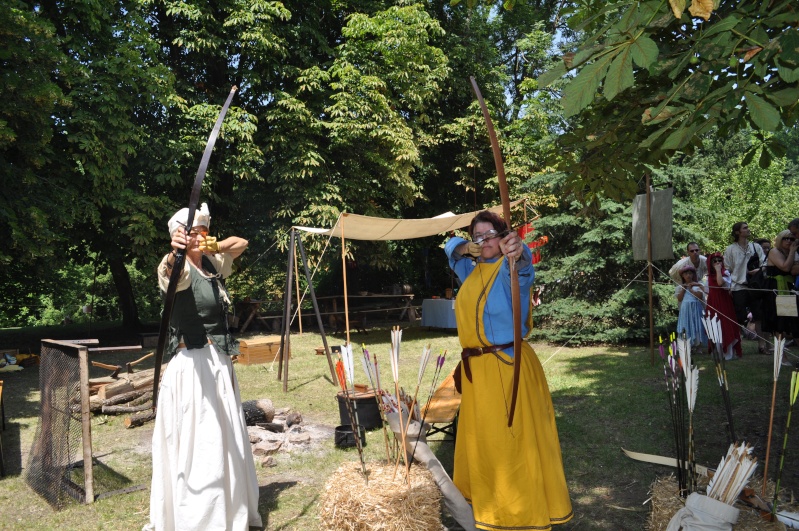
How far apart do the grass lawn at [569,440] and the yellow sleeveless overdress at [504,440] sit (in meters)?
0.65

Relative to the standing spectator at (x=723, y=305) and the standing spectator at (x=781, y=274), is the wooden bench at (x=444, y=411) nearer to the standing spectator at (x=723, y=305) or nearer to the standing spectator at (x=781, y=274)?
the standing spectator at (x=781, y=274)

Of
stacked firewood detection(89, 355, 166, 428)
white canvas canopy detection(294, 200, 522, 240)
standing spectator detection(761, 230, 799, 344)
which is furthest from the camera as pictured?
white canvas canopy detection(294, 200, 522, 240)

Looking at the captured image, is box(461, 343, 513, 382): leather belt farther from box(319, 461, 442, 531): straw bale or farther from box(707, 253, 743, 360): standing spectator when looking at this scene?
box(707, 253, 743, 360): standing spectator

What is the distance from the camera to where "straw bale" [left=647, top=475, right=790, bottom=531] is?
100 inches

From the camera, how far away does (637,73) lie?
358cm

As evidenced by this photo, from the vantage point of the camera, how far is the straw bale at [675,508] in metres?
2.55

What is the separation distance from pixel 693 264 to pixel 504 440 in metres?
6.54

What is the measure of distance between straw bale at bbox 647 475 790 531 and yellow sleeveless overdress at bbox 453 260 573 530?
1.28ft

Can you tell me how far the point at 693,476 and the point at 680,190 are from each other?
8975 mm

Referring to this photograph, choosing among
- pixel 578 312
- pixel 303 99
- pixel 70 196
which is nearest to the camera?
pixel 70 196

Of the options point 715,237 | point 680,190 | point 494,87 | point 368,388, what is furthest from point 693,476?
point 715,237

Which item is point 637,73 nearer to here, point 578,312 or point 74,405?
point 74,405

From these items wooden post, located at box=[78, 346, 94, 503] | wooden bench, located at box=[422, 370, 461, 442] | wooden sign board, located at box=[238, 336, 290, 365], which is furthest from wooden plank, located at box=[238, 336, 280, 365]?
wooden post, located at box=[78, 346, 94, 503]

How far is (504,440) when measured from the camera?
2869mm
